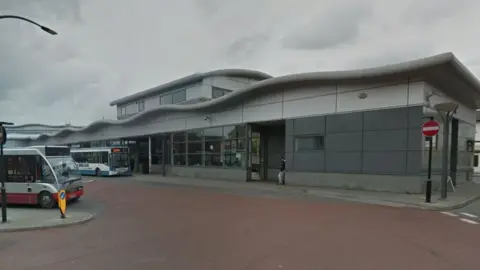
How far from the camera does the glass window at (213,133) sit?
2671 cm

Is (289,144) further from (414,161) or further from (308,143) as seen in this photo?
(414,161)

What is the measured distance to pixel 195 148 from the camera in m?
29.1

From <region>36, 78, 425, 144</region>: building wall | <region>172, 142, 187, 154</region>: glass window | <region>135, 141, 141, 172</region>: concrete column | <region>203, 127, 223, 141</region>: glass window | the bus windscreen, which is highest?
<region>36, 78, 425, 144</region>: building wall

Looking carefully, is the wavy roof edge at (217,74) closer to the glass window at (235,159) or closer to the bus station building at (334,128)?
the bus station building at (334,128)

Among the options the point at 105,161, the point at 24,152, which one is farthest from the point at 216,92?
the point at 24,152

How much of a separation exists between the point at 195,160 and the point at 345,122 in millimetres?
14888

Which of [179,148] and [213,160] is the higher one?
[179,148]

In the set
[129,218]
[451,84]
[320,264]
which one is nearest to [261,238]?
[320,264]

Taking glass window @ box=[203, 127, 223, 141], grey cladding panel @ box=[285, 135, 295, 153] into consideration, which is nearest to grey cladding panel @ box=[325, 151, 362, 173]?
grey cladding panel @ box=[285, 135, 295, 153]

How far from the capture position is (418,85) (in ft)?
52.0

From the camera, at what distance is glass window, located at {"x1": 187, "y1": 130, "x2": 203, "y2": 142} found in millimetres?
28703

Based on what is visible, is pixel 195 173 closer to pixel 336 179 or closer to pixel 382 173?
pixel 336 179

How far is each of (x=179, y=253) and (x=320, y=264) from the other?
2.54 m

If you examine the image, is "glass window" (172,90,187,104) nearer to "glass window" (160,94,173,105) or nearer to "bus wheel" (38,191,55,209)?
"glass window" (160,94,173,105)
